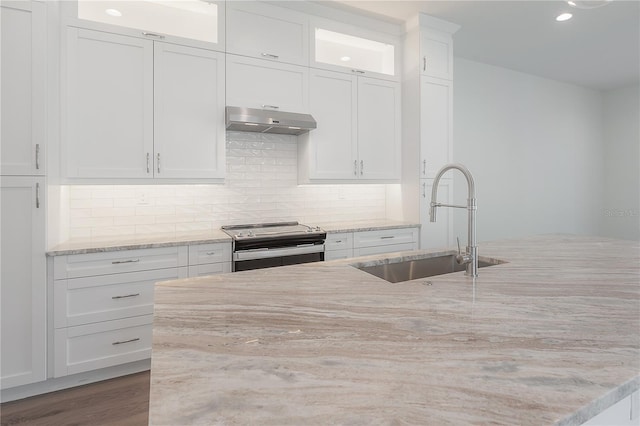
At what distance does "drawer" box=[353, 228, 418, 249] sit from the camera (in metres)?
3.18

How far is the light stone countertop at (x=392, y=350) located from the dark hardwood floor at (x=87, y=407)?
1292 mm

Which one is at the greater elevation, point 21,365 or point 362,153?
point 362,153

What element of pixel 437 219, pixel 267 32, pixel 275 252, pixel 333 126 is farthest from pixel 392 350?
pixel 437 219

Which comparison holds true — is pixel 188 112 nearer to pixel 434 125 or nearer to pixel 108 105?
pixel 108 105

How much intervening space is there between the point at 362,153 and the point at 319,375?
2.98 m

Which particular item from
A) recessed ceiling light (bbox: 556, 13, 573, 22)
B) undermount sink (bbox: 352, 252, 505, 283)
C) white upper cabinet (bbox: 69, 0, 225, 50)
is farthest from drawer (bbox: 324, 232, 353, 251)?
recessed ceiling light (bbox: 556, 13, 573, 22)

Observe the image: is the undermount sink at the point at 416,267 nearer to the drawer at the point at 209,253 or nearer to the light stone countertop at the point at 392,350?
the light stone countertop at the point at 392,350

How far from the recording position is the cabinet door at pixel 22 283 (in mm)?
2014

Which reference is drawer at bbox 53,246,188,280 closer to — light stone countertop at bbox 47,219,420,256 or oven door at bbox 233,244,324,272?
light stone countertop at bbox 47,219,420,256

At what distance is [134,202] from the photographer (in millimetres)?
2830

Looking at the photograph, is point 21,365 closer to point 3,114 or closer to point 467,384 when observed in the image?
point 3,114

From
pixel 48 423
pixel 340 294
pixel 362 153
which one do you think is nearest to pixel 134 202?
pixel 48 423

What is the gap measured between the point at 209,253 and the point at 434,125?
2526 millimetres

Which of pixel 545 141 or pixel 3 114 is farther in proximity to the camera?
pixel 545 141
